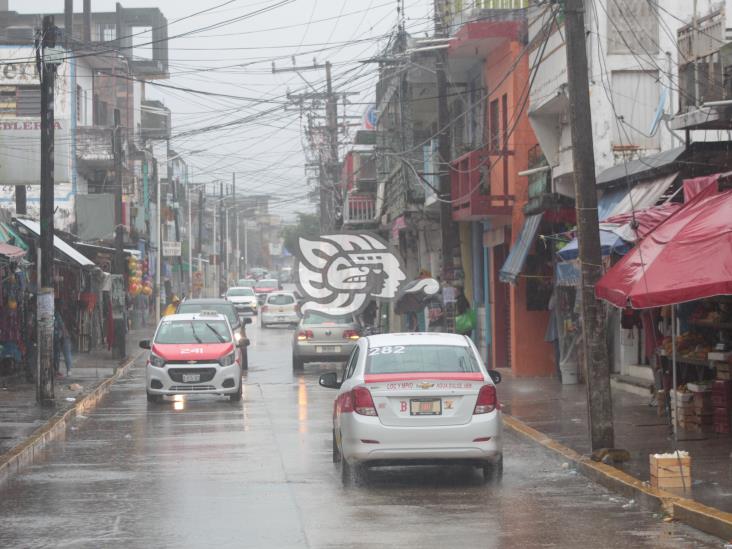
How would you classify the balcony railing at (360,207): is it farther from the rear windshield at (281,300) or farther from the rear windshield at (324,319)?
the rear windshield at (324,319)

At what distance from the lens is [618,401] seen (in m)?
22.3

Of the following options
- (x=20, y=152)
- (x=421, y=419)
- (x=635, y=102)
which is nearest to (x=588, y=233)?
(x=421, y=419)

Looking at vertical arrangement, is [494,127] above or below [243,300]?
above

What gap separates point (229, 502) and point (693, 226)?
6.22m

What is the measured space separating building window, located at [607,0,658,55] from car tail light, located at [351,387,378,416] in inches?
517

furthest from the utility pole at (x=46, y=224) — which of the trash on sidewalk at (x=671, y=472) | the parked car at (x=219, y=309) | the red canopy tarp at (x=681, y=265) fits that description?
the trash on sidewalk at (x=671, y=472)

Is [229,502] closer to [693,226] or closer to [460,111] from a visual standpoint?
[693,226]

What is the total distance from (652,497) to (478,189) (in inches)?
750

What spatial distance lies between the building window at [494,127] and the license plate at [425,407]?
729 inches

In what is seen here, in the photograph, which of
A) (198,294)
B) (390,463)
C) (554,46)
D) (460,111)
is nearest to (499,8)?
(554,46)

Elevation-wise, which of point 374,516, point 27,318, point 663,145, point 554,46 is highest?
point 554,46

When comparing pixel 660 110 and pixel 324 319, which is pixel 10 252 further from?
pixel 324 319

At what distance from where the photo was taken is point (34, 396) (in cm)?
2536

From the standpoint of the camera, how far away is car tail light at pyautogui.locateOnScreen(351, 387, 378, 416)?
13422 millimetres
